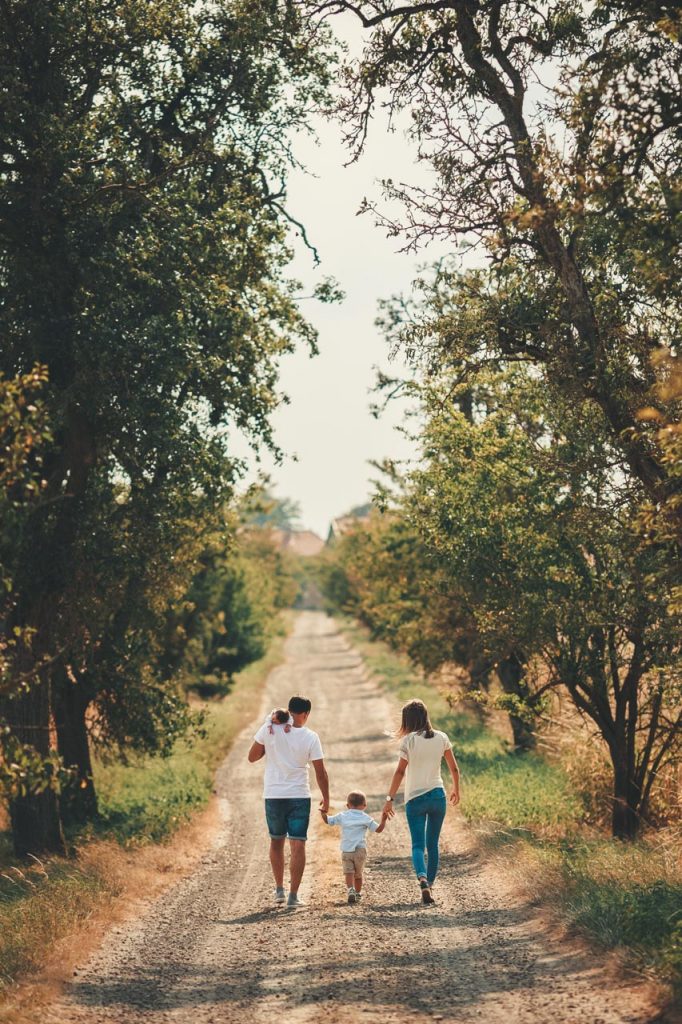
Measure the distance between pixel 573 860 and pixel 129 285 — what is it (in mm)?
7938

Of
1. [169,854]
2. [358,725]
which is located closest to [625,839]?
[169,854]

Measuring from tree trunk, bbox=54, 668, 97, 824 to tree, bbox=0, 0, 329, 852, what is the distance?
0.56 meters

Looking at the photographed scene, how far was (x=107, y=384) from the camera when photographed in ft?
40.6

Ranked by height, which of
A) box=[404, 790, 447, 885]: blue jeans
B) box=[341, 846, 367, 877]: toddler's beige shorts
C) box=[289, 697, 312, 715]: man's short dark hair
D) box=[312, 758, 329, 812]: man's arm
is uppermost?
box=[289, 697, 312, 715]: man's short dark hair

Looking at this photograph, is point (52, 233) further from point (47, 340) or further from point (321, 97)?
point (321, 97)

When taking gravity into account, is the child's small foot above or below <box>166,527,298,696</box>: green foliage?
below

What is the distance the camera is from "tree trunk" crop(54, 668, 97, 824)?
16.2 m

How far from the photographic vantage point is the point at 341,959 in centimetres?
843

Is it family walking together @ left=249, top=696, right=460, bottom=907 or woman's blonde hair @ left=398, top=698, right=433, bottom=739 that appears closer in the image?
family walking together @ left=249, top=696, right=460, bottom=907

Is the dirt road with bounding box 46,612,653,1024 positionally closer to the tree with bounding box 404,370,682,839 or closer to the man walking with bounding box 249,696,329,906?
the man walking with bounding box 249,696,329,906

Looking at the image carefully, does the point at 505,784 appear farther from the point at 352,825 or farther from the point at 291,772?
the point at 291,772

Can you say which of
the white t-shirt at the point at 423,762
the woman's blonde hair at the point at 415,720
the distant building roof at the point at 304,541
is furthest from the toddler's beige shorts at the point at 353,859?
the distant building roof at the point at 304,541

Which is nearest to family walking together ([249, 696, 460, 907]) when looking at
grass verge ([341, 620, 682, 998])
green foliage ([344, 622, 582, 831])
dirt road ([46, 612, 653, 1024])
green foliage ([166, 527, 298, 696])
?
dirt road ([46, 612, 653, 1024])

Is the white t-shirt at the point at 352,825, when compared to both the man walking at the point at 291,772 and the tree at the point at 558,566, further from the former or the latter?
the tree at the point at 558,566
